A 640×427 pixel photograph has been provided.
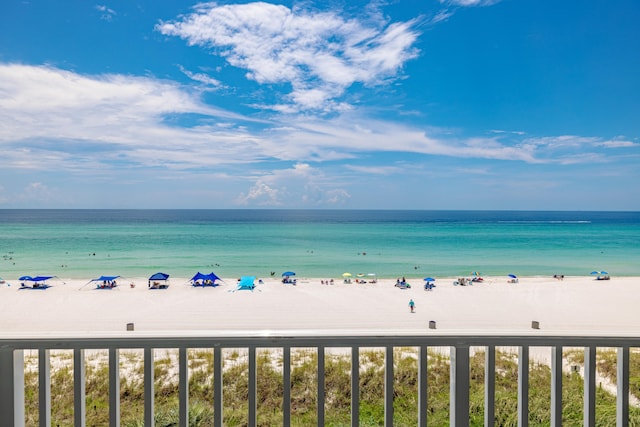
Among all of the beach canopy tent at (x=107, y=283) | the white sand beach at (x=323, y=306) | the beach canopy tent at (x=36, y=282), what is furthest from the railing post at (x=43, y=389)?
the beach canopy tent at (x=36, y=282)

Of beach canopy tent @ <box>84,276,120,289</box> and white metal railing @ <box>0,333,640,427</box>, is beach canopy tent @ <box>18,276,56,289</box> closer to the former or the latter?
beach canopy tent @ <box>84,276,120,289</box>

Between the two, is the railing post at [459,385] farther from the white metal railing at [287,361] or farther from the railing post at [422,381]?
the railing post at [422,381]

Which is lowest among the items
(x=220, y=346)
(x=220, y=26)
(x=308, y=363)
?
(x=308, y=363)

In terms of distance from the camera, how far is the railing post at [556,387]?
4.52 ft

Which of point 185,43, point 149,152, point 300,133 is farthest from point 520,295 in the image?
point 149,152

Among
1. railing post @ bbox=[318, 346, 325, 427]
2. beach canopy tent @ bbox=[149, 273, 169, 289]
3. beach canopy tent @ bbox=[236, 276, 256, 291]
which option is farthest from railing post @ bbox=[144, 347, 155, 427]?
beach canopy tent @ bbox=[149, 273, 169, 289]

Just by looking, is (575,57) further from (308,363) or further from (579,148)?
(308,363)

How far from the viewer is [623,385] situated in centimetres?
138

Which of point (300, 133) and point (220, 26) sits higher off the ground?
point (300, 133)

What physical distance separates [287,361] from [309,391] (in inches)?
124

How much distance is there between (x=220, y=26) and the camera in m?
8.33

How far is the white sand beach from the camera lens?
1141cm

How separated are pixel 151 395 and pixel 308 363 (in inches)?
140

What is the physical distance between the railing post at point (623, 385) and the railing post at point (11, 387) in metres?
2.37
